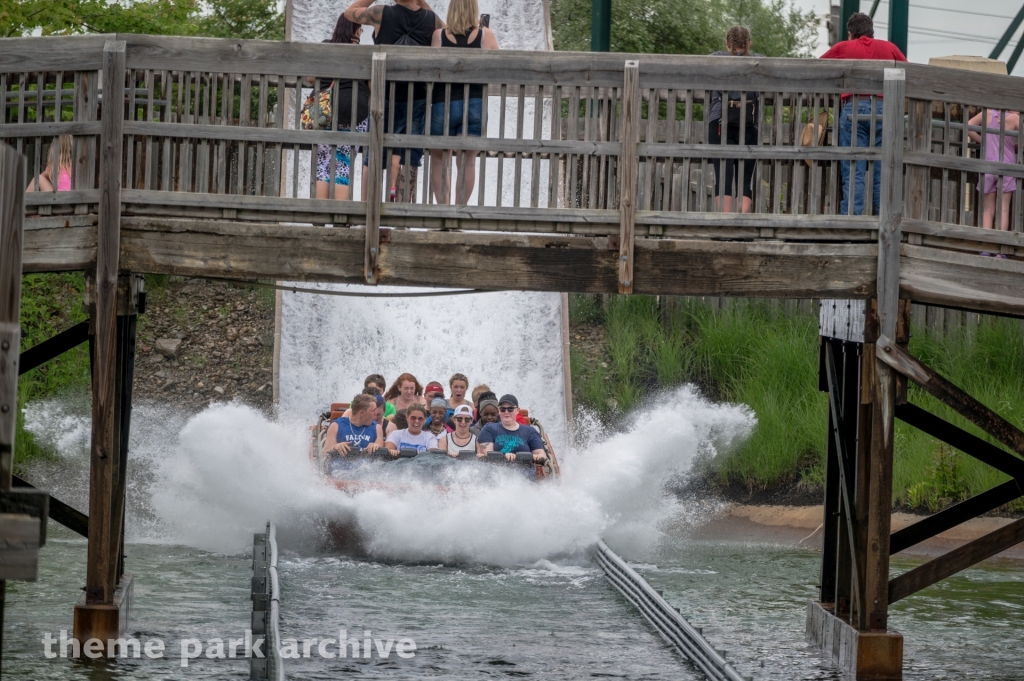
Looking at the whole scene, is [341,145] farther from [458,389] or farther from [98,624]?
[458,389]

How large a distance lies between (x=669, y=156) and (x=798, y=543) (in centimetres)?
640

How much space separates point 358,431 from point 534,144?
5177 mm

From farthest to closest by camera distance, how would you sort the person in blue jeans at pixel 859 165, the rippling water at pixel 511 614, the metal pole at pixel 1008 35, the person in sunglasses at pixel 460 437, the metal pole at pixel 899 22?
the metal pole at pixel 1008 35 < the metal pole at pixel 899 22 < the person in sunglasses at pixel 460 437 < the rippling water at pixel 511 614 < the person in blue jeans at pixel 859 165

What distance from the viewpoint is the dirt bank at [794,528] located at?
13.2 m

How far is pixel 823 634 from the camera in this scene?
880cm

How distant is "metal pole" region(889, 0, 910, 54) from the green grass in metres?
3.07

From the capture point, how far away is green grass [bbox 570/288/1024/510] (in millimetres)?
14180

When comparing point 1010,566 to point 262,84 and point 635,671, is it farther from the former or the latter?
point 262,84

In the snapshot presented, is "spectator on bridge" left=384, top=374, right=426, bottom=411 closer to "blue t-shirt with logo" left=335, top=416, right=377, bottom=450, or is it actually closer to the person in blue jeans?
"blue t-shirt with logo" left=335, top=416, right=377, bottom=450

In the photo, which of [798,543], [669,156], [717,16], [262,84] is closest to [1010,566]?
[798,543]

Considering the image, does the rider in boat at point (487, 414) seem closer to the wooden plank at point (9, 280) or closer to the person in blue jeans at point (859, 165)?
the person in blue jeans at point (859, 165)

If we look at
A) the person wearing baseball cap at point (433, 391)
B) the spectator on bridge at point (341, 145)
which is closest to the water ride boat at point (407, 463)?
the person wearing baseball cap at point (433, 391)

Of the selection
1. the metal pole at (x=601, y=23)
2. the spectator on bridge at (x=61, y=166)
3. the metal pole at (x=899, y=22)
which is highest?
the metal pole at (x=601, y=23)

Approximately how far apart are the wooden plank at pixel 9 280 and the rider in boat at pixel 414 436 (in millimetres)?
8105
